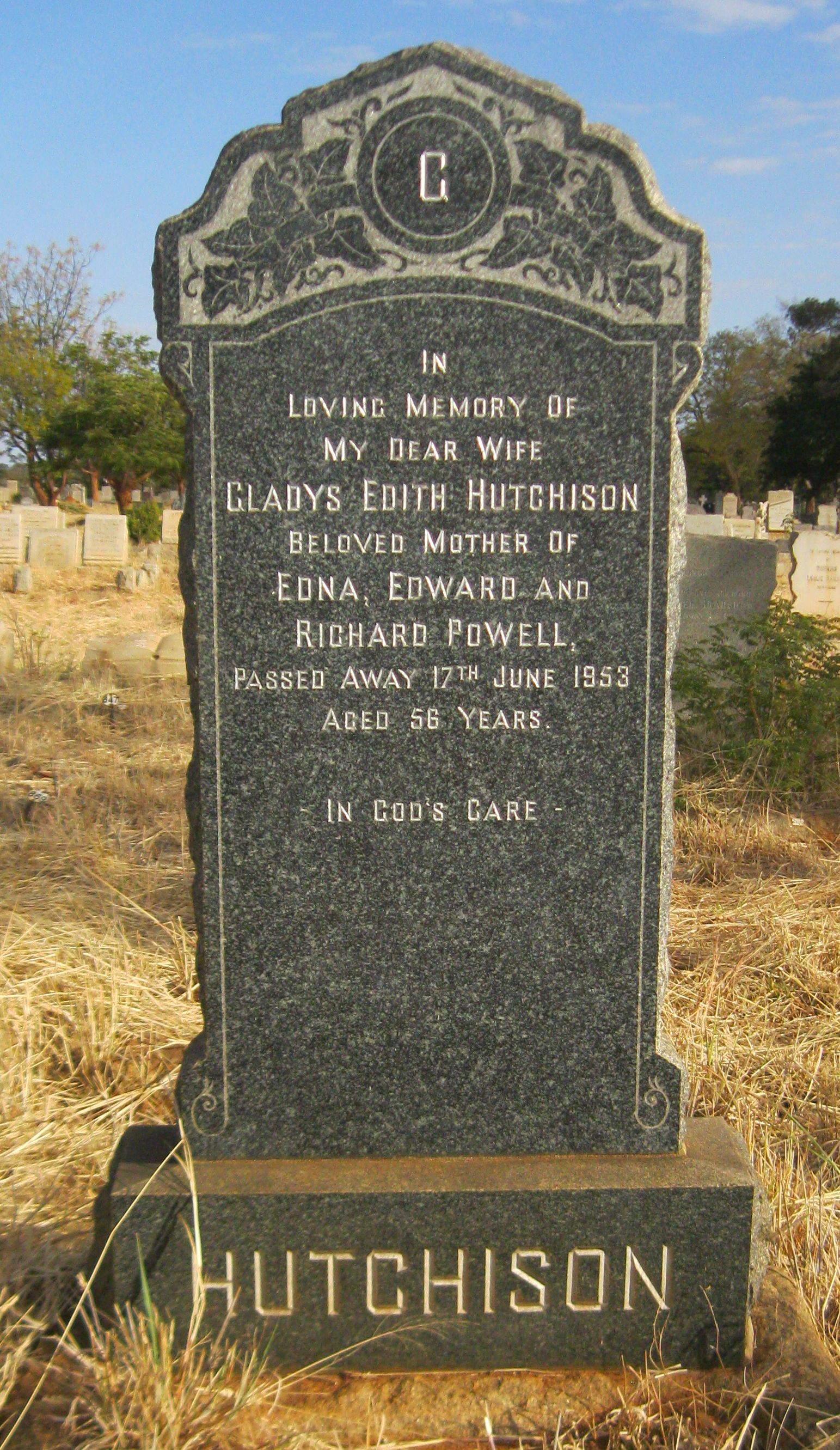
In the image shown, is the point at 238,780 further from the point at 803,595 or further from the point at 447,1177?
the point at 803,595

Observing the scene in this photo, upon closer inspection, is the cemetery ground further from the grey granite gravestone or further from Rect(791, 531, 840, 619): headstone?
Rect(791, 531, 840, 619): headstone

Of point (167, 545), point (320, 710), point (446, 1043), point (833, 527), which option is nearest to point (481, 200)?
point (320, 710)

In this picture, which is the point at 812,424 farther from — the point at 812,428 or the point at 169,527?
the point at 169,527

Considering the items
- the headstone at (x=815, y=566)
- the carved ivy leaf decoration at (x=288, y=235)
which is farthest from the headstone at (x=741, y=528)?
the carved ivy leaf decoration at (x=288, y=235)

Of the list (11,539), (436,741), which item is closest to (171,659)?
(436,741)

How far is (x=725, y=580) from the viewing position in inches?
336

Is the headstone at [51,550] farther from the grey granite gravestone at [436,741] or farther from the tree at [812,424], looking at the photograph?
the tree at [812,424]

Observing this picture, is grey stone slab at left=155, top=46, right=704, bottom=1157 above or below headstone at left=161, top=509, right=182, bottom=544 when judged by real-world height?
below

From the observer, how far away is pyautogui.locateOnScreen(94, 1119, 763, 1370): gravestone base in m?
2.50

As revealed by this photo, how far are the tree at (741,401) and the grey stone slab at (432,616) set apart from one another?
4551 cm

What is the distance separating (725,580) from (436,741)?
255 inches

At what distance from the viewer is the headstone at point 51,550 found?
18.0 metres

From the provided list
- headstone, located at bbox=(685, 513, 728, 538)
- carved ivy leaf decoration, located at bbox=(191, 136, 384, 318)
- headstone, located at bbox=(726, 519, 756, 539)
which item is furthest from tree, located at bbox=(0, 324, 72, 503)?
carved ivy leaf decoration, located at bbox=(191, 136, 384, 318)

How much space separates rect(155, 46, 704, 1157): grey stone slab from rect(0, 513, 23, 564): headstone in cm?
1646
